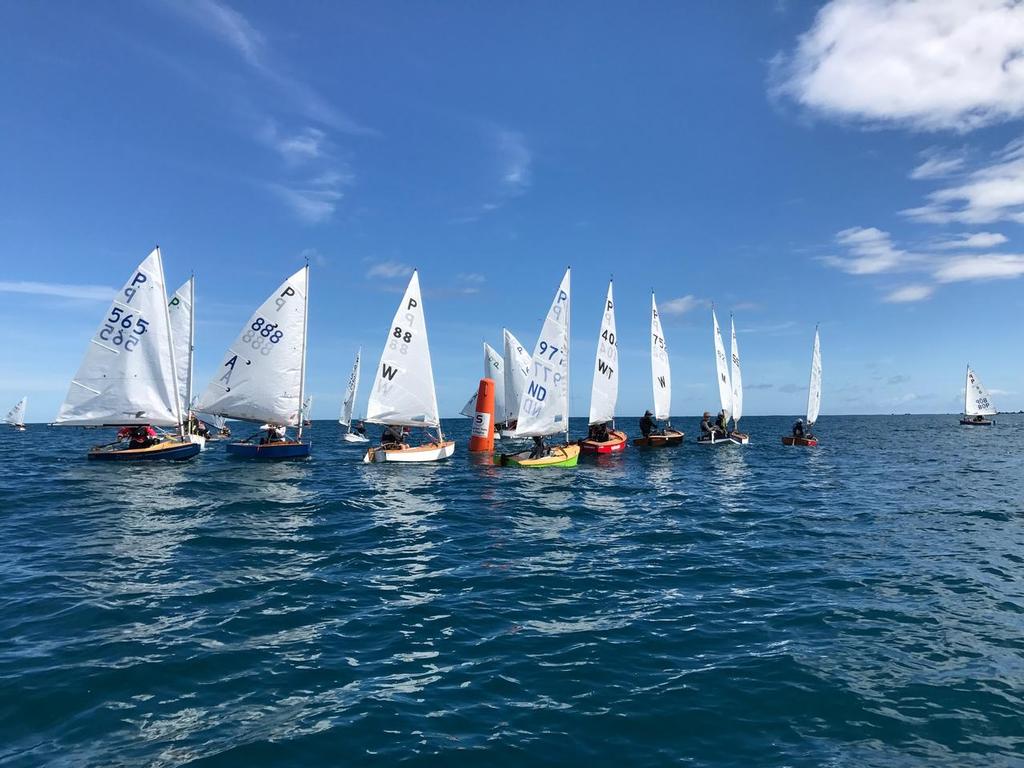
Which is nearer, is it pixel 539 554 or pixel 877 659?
pixel 877 659

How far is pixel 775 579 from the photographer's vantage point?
38.6 ft

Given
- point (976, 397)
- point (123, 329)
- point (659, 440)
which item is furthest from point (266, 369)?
point (976, 397)

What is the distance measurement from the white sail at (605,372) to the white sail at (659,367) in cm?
906

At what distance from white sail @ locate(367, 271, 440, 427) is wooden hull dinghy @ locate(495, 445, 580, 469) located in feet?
16.5

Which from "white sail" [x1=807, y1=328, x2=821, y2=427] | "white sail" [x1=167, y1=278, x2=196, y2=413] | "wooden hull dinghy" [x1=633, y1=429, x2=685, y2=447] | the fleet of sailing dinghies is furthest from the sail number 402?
the fleet of sailing dinghies

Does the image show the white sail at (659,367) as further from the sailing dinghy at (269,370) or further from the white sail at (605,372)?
the sailing dinghy at (269,370)

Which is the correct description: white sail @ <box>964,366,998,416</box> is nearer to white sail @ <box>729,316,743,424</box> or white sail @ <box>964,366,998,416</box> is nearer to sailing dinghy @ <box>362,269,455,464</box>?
white sail @ <box>729,316,743,424</box>

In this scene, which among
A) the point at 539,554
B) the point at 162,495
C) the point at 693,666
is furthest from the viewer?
the point at 162,495

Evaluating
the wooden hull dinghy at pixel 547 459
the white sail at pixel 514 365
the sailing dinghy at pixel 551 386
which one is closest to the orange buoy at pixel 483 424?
the white sail at pixel 514 365

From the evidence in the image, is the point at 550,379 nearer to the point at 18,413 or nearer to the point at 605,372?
the point at 605,372

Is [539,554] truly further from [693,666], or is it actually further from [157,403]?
[157,403]

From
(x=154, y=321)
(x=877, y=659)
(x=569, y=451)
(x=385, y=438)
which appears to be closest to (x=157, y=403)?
(x=154, y=321)

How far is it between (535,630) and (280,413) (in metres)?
28.4

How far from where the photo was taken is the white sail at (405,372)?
33719 mm
